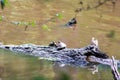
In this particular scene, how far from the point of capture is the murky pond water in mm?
6901

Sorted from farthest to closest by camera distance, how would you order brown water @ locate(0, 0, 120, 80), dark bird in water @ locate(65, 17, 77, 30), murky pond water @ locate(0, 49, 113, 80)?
dark bird in water @ locate(65, 17, 77, 30)
brown water @ locate(0, 0, 120, 80)
murky pond water @ locate(0, 49, 113, 80)

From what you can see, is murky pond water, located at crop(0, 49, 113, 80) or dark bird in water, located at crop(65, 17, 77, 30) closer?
murky pond water, located at crop(0, 49, 113, 80)

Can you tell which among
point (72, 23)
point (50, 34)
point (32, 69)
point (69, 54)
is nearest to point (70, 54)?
point (69, 54)

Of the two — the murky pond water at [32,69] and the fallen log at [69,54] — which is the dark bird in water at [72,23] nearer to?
the fallen log at [69,54]

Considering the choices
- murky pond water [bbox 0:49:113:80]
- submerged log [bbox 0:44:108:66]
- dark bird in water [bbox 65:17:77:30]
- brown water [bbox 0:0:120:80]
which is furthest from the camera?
dark bird in water [bbox 65:17:77:30]

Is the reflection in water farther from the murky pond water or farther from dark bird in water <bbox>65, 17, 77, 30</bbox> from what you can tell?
dark bird in water <bbox>65, 17, 77, 30</bbox>

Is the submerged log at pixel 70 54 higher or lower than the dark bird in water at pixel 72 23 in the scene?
higher

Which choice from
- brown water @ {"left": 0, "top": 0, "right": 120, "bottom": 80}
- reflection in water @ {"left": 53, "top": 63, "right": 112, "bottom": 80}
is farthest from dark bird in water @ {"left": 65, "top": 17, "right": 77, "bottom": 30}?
reflection in water @ {"left": 53, "top": 63, "right": 112, "bottom": 80}

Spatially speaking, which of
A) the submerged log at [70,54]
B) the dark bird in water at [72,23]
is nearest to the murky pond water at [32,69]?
the submerged log at [70,54]

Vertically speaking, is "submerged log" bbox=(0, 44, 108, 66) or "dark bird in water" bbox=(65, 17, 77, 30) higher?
"submerged log" bbox=(0, 44, 108, 66)

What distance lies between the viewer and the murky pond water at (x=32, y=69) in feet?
22.6

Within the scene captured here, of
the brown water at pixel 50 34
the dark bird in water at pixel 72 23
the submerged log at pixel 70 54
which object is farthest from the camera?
the dark bird in water at pixel 72 23

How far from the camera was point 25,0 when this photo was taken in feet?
63.0

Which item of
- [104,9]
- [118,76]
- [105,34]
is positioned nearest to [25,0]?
[104,9]
